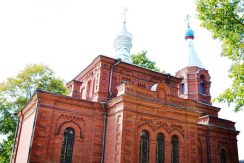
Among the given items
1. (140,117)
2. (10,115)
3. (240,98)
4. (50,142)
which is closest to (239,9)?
(240,98)

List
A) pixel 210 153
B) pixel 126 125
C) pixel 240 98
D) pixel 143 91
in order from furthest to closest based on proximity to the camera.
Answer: pixel 210 153, pixel 143 91, pixel 126 125, pixel 240 98

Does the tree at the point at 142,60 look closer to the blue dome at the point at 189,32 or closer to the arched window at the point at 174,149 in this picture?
the blue dome at the point at 189,32

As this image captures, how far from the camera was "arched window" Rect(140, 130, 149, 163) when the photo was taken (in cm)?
1329

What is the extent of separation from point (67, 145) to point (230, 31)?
10.0m

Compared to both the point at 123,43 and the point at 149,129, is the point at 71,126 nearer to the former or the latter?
the point at 149,129

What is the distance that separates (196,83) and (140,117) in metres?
10.3

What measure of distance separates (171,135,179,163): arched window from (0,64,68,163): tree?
13511 millimetres

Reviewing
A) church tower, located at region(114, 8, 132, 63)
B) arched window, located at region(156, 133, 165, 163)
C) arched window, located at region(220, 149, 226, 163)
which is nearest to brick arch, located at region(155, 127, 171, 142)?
arched window, located at region(156, 133, 165, 163)

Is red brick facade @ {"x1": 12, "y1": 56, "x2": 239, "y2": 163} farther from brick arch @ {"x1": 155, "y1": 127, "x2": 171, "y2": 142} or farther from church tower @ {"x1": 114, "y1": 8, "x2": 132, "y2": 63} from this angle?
church tower @ {"x1": 114, "y1": 8, "x2": 132, "y2": 63}

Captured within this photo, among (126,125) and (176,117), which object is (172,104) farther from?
(126,125)

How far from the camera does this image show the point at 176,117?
1463cm

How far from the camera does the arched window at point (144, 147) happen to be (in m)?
13.3

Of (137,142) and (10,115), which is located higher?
(10,115)

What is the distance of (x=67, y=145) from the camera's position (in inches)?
548
